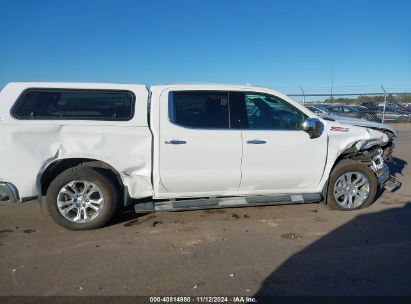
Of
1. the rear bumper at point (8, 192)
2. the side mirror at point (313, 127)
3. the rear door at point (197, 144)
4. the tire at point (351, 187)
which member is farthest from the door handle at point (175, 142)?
the tire at point (351, 187)

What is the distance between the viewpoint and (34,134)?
434 cm

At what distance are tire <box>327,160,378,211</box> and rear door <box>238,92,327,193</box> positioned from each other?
0.93 ft

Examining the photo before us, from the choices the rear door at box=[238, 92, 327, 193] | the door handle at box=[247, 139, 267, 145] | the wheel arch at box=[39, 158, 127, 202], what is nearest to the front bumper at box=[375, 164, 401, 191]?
the rear door at box=[238, 92, 327, 193]

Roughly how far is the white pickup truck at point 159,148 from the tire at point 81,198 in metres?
0.01

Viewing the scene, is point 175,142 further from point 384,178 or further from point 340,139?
point 384,178

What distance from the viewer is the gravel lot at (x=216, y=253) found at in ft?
10.8

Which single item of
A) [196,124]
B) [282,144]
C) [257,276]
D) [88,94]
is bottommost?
[257,276]

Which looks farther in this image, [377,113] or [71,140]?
[377,113]

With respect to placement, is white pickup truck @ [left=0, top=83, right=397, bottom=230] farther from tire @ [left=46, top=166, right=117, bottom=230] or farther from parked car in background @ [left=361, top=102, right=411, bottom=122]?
parked car in background @ [left=361, top=102, right=411, bottom=122]

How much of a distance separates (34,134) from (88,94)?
0.81m

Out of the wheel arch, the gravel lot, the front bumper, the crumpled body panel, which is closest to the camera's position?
the gravel lot

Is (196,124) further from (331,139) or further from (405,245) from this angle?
(405,245)

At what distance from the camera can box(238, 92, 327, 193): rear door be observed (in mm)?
4840

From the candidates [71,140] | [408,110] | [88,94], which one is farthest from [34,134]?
[408,110]
